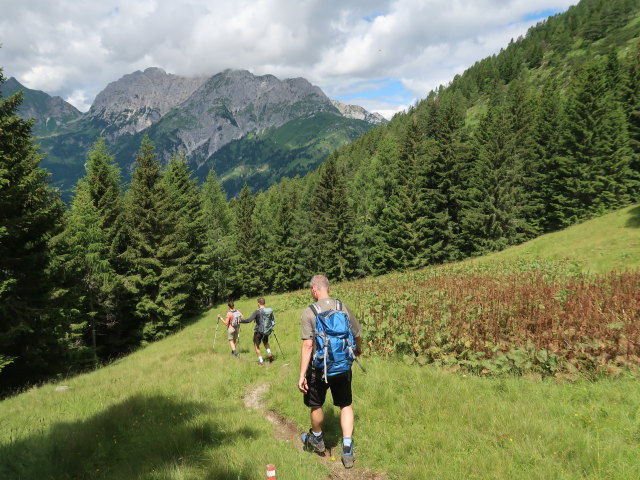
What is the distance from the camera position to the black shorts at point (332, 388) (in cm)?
513

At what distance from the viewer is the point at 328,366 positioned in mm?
4977

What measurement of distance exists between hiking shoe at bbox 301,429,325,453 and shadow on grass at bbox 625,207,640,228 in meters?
25.2

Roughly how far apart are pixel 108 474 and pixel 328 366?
3559mm

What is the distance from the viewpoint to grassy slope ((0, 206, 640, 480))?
4.45 meters

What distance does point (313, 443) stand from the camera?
548cm

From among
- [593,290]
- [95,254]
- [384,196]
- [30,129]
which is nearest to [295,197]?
[384,196]

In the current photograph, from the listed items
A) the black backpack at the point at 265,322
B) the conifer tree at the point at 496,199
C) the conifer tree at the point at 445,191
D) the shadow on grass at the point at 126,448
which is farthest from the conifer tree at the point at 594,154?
the shadow on grass at the point at 126,448

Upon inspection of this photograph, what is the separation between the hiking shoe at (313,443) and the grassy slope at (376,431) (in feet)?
0.83

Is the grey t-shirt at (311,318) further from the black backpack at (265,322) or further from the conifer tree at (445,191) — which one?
the conifer tree at (445,191)

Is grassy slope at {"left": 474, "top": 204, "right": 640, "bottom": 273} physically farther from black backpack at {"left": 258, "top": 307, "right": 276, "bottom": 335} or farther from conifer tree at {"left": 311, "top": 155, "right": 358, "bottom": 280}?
conifer tree at {"left": 311, "top": 155, "right": 358, "bottom": 280}

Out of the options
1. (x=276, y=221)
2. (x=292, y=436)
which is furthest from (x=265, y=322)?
(x=276, y=221)

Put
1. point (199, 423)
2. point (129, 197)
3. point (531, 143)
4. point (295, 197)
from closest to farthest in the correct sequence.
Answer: point (199, 423)
point (129, 197)
point (531, 143)
point (295, 197)

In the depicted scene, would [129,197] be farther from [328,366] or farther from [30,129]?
[328,366]

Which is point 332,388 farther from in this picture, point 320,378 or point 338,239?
point 338,239
